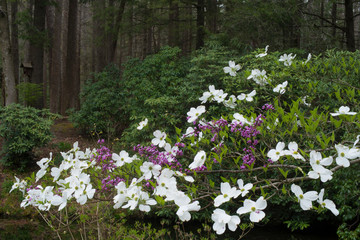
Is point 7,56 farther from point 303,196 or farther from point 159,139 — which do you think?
point 303,196

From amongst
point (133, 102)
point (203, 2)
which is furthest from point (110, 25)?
point (133, 102)

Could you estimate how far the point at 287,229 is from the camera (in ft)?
17.8

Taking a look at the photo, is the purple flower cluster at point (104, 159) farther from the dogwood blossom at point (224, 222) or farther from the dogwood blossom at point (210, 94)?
the dogwood blossom at point (224, 222)

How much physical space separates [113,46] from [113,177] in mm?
9763

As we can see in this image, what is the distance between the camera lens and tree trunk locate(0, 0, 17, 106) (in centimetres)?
759

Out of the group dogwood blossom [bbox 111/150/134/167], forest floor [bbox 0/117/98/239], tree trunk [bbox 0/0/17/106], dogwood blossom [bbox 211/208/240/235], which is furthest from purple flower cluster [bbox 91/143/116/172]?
tree trunk [bbox 0/0/17/106]

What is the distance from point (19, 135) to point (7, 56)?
2152 mm

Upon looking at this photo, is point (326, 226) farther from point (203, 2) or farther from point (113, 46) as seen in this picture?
point (113, 46)

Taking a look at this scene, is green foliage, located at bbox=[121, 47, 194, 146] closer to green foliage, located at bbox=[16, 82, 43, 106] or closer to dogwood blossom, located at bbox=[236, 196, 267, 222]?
green foliage, located at bbox=[16, 82, 43, 106]

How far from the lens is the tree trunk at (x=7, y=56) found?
7.59 m

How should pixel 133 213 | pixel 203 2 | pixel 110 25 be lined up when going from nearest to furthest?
pixel 133 213
pixel 203 2
pixel 110 25

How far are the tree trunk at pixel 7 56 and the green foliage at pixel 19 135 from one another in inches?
35.0

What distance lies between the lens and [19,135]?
6781 mm

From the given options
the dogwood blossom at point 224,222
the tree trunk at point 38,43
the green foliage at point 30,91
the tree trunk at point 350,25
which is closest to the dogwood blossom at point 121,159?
the dogwood blossom at point 224,222
